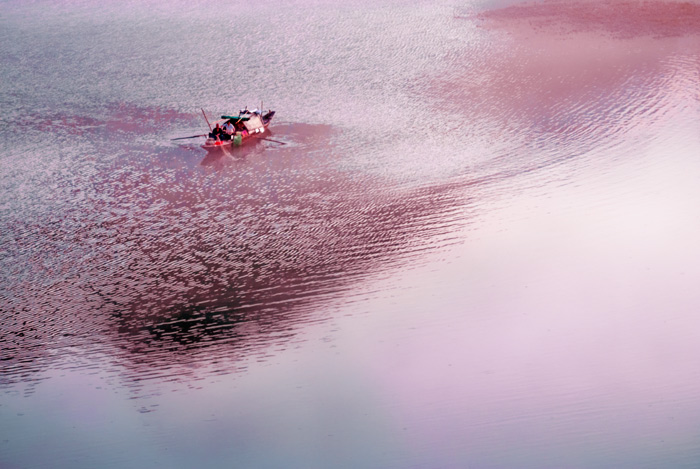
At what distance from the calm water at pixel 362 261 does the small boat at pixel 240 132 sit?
9.8 inches

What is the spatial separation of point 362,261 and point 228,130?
3.98m

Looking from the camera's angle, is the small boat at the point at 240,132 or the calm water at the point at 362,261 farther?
the small boat at the point at 240,132

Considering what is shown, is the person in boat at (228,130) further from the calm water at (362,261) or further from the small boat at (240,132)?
the calm water at (362,261)

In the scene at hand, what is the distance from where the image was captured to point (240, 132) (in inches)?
404

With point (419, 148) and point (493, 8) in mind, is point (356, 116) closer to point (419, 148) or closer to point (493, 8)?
point (419, 148)

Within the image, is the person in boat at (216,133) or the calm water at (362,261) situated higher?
the person in boat at (216,133)

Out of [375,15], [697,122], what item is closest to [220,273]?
[697,122]

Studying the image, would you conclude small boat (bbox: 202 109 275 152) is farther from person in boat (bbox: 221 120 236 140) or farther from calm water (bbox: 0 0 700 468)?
calm water (bbox: 0 0 700 468)

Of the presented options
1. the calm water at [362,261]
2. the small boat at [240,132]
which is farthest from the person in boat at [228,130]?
the calm water at [362,261]

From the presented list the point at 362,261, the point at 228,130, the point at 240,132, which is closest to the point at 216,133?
the point at 228,130

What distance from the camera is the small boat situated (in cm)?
1017

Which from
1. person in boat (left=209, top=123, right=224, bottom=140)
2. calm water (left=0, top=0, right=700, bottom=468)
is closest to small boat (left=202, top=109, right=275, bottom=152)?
A: person in boat (left=209, top=123, right=224, bottom=140)

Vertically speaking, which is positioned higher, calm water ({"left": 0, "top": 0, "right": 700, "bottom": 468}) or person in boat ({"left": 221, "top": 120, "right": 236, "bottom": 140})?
person in boat ({"left": 221, "top": 120, "right": 236, "bottom": 140})

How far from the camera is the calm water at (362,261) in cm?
511
